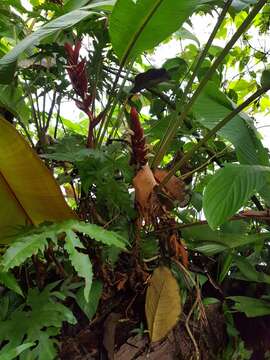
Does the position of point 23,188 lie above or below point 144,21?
below

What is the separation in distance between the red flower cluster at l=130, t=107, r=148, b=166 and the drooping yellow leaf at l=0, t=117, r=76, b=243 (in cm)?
15

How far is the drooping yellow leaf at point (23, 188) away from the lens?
596 millimetres

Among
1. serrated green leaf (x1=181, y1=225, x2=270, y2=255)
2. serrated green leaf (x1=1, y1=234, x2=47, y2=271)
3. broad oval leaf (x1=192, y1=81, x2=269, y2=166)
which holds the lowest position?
serrated green leaf (x1=181, y1=225, x2=270, y2=255)

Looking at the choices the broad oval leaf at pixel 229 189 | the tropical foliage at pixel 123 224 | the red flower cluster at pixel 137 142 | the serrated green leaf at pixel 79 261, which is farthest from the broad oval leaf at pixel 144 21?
the serrated green leaf at pixel 79 261

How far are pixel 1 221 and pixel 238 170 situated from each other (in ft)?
1.36

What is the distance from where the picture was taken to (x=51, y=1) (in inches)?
35.8

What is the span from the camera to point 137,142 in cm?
67

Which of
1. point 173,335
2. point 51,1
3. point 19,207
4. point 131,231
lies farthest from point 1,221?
point 51,1

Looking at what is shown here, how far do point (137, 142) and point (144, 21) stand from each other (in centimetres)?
23

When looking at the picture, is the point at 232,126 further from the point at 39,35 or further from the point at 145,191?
the point at 39,35

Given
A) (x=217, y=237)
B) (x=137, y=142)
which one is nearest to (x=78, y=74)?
(x=137, y=142)

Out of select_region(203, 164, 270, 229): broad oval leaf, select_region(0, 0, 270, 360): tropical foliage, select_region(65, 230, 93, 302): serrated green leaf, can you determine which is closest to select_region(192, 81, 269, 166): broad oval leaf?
select_region(0, 0, 270, 360): tropical foliage

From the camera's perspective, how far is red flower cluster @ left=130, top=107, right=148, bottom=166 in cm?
66

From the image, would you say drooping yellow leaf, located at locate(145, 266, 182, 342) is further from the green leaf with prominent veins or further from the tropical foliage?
the green leaf with prominent veins
